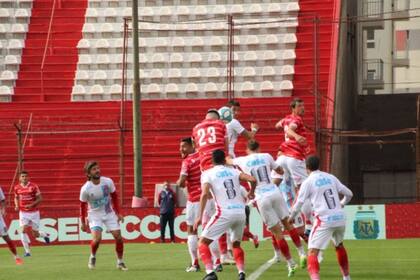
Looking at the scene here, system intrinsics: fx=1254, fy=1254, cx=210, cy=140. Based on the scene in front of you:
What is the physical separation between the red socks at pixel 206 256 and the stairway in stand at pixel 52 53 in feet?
79.3

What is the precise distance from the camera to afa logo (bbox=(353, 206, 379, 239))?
3338 cm

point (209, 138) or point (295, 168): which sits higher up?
point (209, 138)

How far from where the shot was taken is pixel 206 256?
17000 mm

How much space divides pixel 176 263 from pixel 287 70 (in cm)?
1871

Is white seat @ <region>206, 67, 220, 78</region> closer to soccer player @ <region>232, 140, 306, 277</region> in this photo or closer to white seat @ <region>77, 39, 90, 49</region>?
white seat @ <region>77, 39, 90, 49</region>

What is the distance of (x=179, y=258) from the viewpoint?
80.3 ft

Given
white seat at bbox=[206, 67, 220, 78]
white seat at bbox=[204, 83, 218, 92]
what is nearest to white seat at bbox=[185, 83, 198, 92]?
white seat at bbox=[204, 83, 218, 92]

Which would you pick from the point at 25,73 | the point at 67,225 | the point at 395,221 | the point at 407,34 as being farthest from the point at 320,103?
the point at 407,34

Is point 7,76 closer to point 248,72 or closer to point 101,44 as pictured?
point 101,44

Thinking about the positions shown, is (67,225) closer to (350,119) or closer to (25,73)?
(25,73)

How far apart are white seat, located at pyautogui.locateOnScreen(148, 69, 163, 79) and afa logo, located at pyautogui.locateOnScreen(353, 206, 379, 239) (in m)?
10.7

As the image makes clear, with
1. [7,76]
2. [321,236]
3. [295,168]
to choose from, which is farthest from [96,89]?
[321,236]

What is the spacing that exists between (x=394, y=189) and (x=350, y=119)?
13.5 feet

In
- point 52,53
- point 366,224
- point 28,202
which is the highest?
point 52,53
